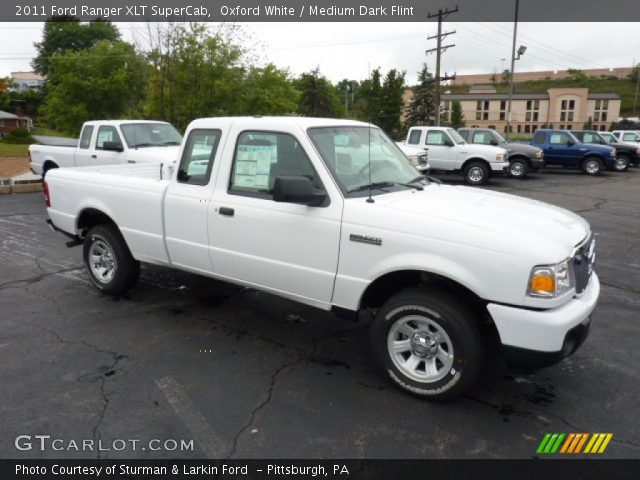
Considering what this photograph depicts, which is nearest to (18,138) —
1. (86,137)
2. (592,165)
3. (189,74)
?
(189,74)

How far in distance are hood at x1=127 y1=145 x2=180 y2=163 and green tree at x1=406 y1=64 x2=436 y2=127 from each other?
182ft

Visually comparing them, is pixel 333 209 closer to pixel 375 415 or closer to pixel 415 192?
pixel 415 192

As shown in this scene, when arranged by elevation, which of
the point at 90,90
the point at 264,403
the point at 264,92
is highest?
the point at 90,90

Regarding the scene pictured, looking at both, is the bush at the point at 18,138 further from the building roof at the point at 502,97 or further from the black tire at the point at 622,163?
the building roof at the point at 502,97

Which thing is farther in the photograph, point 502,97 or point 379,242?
point 502,97

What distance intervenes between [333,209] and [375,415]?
152 cm

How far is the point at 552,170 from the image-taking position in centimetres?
2366

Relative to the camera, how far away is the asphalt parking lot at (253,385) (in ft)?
10.5

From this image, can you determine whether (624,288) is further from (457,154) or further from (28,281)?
(457,154)

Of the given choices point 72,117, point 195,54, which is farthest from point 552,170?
point 72,117

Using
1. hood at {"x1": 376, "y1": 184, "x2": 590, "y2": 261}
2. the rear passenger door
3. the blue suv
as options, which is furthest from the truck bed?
the blue suv

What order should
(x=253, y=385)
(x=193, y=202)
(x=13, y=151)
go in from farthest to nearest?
1. (x=13, y=151)
2. (x=193, y=202)
3. (x=253, y=385)

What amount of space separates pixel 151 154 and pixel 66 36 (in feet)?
277

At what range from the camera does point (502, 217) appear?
3.56 metres
